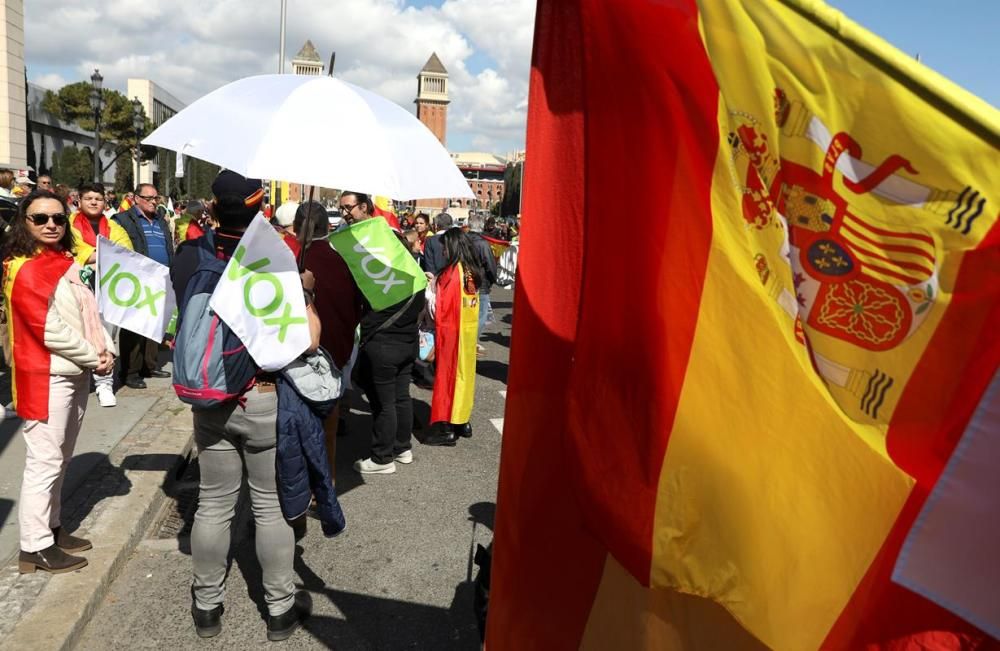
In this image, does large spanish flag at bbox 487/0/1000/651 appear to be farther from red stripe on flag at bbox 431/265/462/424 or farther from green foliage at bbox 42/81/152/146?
green foliage at bbox 42/81/152/146

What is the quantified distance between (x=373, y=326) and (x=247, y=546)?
1.76 m

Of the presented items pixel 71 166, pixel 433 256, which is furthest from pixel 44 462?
pixel 71 166

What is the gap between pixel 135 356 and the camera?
7344mm

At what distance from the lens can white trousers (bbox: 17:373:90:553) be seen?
355cm

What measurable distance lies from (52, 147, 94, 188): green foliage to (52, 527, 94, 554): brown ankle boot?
176ft

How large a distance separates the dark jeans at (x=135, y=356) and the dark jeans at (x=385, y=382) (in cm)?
294

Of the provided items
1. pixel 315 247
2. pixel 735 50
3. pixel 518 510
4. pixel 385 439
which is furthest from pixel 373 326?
pixel 735 50

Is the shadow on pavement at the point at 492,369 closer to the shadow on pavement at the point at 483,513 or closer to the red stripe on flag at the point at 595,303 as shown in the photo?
the shadow on pavement at the point at 483,513

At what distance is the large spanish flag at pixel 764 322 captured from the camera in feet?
3.87

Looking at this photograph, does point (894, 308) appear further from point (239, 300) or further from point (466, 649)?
point (466, 649)

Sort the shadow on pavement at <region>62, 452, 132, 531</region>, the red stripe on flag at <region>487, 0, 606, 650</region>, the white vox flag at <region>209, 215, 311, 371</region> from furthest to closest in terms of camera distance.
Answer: the shadow on pavement at <region>62, 452, 132, 531</region> → the white vox flag at <region>209, 215, 311, 371</region> → the red stripe on flag at <region>487, 0, 606, 650</region>

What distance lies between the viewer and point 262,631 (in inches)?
137

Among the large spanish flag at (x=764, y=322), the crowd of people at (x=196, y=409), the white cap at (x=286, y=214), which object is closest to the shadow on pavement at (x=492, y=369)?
the white cap at (x=286, y=214)

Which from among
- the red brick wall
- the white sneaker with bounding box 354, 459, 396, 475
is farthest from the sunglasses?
the red brick wall
